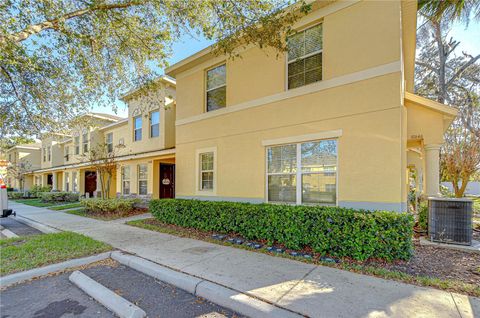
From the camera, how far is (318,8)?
22.1 ft

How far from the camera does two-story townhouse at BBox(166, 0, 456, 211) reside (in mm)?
5737

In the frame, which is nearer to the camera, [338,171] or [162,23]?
[338,171]

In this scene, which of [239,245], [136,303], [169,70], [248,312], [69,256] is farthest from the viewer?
[169,70]

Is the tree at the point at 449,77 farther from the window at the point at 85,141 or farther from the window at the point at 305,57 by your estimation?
the window at the point at 85,141

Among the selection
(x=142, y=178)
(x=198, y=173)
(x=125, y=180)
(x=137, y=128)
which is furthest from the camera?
(x=125, y=180)

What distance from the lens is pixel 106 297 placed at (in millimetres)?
3715

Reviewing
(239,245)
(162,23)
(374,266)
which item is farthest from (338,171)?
(162,23)

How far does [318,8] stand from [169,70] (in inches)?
266

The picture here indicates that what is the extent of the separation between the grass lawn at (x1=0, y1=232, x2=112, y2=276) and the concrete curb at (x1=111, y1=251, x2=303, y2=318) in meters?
1.59

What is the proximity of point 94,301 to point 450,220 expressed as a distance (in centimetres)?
773

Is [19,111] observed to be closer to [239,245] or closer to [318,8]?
[239,245]

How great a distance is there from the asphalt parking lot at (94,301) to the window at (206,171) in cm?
513

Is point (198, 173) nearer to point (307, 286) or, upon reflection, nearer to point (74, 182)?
point (307, 286)

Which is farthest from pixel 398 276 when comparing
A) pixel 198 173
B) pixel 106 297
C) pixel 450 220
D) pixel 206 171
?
pixel 198 173
